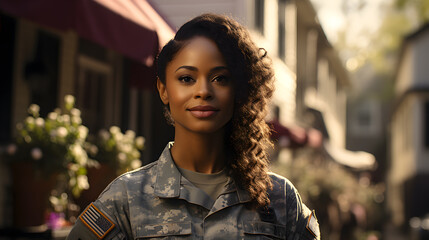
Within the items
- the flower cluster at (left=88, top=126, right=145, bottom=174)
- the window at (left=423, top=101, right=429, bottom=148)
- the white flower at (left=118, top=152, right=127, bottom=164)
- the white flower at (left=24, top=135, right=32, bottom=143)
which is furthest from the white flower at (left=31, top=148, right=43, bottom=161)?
the window at (left=423, top=101, right=429, bottom=148)

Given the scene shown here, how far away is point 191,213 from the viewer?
2172 mm

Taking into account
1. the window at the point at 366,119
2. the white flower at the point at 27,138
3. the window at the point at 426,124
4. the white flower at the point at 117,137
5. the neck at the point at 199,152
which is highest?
the neck at the point at 199,152

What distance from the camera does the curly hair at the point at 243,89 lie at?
2209 mm

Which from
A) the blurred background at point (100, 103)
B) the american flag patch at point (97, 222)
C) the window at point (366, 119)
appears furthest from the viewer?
the window at point (366, 119)

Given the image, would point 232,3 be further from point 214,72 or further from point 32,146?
point 214,72

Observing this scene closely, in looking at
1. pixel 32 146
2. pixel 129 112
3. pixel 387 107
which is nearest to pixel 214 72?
pixel 32 146

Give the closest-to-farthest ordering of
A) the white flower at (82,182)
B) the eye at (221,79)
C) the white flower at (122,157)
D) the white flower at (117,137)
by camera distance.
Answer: the eye at (221,79)
the white flower at (82,182)
the white flower at (122,157)
the white flower at (117,137)

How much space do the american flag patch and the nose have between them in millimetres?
459

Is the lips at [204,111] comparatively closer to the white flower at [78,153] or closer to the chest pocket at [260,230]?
the chest pocket at [260,230]

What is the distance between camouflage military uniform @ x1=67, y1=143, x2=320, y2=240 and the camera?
2123 millimetres

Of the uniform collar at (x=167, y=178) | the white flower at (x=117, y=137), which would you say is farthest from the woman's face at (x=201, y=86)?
the white flower at (x=117, y=137)

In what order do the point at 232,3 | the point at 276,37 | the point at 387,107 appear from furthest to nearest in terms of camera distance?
the point at 387,107 < the point at 276,37 < the point at 232,3

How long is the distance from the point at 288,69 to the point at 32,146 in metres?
12.5

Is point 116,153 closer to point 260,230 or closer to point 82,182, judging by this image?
point 82,182
